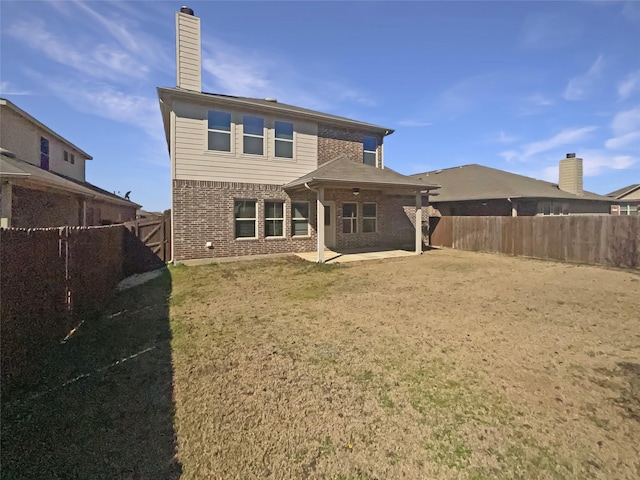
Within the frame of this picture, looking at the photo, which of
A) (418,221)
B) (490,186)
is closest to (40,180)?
(418,221)

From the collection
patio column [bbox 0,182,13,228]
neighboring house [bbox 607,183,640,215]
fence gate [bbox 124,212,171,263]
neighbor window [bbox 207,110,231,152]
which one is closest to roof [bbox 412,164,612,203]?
neighboring house [bbox 607,183,640,215]

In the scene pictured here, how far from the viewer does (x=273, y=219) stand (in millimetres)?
12914

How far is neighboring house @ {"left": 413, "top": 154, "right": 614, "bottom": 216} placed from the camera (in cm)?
1903

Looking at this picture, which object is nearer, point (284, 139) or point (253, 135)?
point (253, 135)

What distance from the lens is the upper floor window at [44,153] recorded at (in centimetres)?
1443

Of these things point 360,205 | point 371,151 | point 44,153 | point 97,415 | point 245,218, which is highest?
point 371,151

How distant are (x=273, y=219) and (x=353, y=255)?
378cm

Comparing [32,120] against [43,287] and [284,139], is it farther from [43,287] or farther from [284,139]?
[43,287]

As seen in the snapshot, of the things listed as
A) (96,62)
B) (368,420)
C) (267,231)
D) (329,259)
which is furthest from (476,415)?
(96,62)

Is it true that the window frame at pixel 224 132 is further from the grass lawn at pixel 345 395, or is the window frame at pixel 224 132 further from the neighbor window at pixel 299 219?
the grass lawn at pixel 345 395

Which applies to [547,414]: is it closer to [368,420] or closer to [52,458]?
[368,420]

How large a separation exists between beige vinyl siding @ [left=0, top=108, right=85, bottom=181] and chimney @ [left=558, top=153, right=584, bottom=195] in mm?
31733

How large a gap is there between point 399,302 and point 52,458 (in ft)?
18.9

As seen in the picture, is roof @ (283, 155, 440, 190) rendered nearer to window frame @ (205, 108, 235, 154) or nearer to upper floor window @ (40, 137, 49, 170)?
window frame @ (205, 108, 235, 154)
